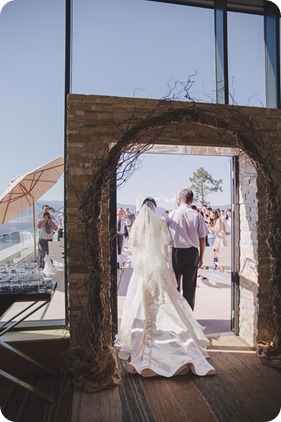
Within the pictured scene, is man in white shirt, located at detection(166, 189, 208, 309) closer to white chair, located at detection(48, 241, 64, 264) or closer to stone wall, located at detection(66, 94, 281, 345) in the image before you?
stone wall, located at detection(66, 94, 281, 345)

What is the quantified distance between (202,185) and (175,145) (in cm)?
880

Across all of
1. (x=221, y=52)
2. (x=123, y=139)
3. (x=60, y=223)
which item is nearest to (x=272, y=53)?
(x=221, y=52)

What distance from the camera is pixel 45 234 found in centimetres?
326

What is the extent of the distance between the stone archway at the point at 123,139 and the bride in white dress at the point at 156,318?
50cm

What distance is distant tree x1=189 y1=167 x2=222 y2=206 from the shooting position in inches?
429

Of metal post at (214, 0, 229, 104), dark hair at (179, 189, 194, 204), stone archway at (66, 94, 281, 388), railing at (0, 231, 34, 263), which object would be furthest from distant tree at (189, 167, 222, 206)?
railing at (0, 231, 34, 263)

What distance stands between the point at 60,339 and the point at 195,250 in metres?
1.79

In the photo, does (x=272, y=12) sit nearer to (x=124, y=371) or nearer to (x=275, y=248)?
(x=275, y=248)

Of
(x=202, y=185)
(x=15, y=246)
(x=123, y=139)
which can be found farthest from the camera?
(x=202, y=185)

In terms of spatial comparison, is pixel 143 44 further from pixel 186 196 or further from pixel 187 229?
pixel 187 229

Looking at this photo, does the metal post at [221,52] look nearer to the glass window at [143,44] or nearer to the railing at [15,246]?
the glass window at [143,44]

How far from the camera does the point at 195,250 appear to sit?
3658 mm

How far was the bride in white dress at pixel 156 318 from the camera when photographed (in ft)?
8.93

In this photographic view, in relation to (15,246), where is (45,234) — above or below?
above
